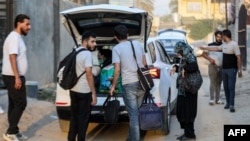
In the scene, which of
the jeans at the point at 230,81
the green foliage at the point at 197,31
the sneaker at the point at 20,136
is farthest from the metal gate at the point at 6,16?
the green foliage at the point at 197,31

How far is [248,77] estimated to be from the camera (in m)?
16.3

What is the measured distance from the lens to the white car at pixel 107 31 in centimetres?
750

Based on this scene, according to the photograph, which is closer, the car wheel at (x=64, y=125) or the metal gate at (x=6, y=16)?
the car wheel at (x=64, y=125)

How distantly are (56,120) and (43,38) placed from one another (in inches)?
184

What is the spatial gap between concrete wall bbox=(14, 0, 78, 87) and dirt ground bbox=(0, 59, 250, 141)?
6.57 feet

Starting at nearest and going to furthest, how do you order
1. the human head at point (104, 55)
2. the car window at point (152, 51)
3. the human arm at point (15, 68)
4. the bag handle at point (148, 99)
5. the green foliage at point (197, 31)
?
the bag handle at point (148, 99) → the human arm at point (15, 68) → the car window at point (152, 51) → the human head at point (104, 55) → the green foliage at point (197, 31)

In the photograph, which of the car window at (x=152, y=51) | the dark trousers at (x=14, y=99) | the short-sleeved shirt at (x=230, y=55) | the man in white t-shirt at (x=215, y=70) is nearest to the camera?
the dark trousers at (x=14, y=99)

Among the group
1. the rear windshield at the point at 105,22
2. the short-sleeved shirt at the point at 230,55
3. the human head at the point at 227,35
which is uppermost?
the rear windshield at the point at 105,22

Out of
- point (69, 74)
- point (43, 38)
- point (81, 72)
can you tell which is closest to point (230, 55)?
point (81, 72)

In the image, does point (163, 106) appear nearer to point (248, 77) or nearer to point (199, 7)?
point (248, 77)

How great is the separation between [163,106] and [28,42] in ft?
19.7

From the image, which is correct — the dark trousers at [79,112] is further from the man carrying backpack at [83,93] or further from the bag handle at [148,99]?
the bag handle at [148,99]

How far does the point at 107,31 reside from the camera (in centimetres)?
870

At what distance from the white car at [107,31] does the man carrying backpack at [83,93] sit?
2.73 feet
